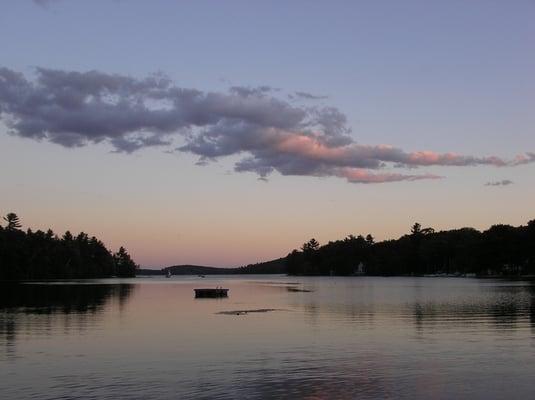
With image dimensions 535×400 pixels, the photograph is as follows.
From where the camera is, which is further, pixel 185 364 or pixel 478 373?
pixel 185 364

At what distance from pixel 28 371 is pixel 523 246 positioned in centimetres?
18909

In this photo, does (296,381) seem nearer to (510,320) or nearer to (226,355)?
(226,355)

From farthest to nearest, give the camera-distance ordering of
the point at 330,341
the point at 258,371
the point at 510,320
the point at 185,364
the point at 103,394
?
1. the point at 510,320
2. the point at 330,341
3. the point at 185,364
4. the point at 258,371
5. the point at 103,394

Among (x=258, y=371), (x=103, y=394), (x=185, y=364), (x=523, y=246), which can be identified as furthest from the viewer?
(x=523, y=246)

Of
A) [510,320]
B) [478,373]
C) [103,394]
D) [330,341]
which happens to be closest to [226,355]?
[330,341]

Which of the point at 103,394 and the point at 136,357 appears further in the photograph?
the point at 136,357

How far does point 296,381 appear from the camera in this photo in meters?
25.1

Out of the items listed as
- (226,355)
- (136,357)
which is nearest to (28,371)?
(136,357)

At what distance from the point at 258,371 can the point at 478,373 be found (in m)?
9.49

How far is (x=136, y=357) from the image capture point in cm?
3206

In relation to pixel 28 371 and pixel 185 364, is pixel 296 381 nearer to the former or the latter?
pixel 185 364

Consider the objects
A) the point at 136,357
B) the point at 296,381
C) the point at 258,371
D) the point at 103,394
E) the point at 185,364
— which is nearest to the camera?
the point at 103,394

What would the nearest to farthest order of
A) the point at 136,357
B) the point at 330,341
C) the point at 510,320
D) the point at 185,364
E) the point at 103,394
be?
the point at 103,394 → the point at 185,364 → the point at 136,357 → the point at 330,341 → the point at 510,320

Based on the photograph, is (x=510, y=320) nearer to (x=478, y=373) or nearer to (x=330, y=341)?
(x=330, y=341)
